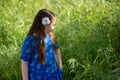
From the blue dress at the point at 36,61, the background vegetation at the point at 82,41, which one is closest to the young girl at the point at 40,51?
the blue dress at the point at 36,61

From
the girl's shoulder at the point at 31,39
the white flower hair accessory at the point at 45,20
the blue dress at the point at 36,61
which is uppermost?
the white flower hair accessory at the point at 45,20

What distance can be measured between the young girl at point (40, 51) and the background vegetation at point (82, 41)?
747 millimetres

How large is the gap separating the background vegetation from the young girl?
2.45ft

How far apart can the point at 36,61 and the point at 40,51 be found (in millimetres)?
124

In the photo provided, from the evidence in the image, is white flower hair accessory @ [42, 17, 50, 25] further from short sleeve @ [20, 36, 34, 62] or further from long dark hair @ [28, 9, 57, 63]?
short sleeve @ [20, 36, 34, 62]

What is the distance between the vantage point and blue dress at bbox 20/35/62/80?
11.7ft

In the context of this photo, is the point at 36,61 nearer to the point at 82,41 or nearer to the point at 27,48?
the point at 27,48

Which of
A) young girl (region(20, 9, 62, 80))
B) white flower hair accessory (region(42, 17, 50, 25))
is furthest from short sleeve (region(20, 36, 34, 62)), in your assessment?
white flower hair accessory (region(42, 17, 50, 25))

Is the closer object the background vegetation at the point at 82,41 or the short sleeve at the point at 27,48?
the short sleeve at the point at 27,48

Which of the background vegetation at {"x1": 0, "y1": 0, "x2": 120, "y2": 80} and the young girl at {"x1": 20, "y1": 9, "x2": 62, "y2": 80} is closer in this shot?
the young girl at {"x1": 20, "y1": 9, "x2": 62, "y2": 80}

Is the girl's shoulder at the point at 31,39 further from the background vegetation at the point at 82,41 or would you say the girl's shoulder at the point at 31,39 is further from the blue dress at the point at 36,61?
the background vegetation at the point at 82,41

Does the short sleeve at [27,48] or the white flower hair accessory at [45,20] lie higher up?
the white flower hair accessory at [45,20]

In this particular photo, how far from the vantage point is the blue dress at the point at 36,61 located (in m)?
3.57

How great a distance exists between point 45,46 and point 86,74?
3.11ft
